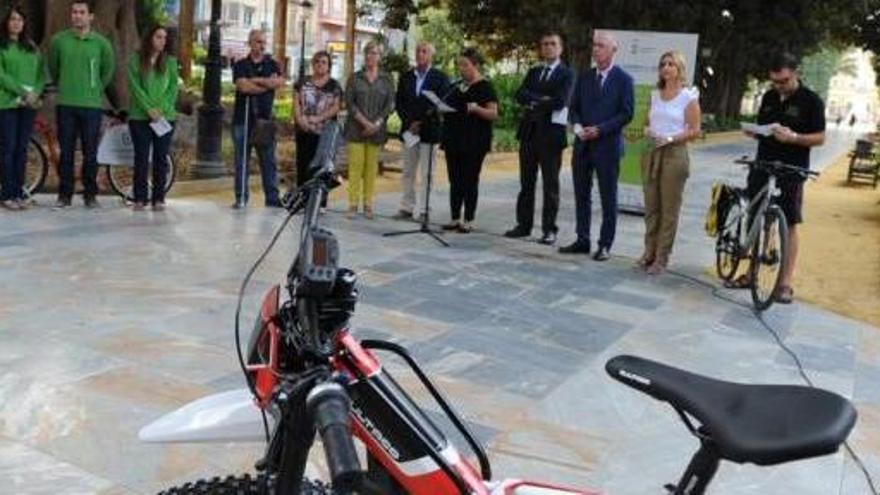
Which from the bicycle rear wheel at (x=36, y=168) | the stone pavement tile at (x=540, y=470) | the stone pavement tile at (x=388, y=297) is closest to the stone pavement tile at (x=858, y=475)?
the stone pavement tile at (x=540, y=470)

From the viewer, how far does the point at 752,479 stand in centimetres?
425

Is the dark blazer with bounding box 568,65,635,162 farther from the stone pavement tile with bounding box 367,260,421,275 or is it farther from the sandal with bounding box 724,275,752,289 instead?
the stone pavement tile with bounding box 367,260,421,275

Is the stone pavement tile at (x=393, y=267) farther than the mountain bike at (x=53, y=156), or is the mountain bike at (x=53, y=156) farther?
the mountain bike at (x=53, y=156)

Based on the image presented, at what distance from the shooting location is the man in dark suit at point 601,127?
8625mm

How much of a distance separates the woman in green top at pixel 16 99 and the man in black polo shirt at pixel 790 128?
6.22 m

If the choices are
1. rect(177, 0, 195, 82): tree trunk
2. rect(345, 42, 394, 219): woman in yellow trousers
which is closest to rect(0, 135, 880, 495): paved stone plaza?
rect(345, 42, 394, 219): woman in yellow trousers

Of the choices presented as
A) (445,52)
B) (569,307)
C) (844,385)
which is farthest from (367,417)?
(445,52)

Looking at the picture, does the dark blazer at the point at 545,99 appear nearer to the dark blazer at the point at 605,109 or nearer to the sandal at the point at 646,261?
the dark blazer at the point at 605,109

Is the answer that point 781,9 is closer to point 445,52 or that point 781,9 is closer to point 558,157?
point 445,52

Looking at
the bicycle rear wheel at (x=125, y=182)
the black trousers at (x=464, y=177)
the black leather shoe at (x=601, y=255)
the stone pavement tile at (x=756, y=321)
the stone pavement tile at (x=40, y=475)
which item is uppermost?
the black trousers at (x=464, y=177)

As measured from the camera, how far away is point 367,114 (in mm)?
10055

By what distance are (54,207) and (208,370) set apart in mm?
5057

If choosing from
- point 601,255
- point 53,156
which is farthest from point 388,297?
point 53,156

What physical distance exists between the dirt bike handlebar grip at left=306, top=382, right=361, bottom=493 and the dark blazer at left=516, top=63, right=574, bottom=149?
774cm
